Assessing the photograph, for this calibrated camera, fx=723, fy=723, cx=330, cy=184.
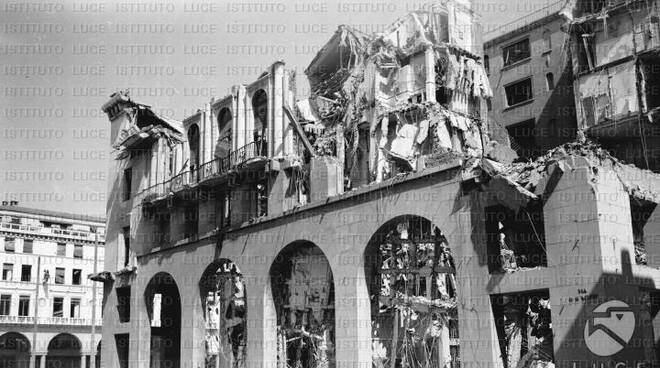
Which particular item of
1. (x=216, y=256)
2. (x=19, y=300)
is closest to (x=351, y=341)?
(x=216, y=256)

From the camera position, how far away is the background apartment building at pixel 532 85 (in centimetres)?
3544

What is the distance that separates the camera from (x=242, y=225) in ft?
105

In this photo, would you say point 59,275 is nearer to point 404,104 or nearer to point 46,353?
point 46,353

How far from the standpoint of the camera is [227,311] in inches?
1420

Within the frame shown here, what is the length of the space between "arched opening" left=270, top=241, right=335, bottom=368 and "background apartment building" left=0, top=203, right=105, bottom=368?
35.4 m

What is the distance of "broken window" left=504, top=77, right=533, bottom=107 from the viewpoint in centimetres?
3762

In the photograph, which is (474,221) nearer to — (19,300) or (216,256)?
(216,256)

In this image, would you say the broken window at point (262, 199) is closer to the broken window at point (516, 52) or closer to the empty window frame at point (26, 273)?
the broken window at point (516, 52)

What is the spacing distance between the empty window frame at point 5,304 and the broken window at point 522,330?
53.0 meters

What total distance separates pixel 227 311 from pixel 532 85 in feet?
63.3

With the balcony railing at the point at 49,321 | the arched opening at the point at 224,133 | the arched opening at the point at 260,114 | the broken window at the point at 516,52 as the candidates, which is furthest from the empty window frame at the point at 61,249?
the broken window at the point at 516,52

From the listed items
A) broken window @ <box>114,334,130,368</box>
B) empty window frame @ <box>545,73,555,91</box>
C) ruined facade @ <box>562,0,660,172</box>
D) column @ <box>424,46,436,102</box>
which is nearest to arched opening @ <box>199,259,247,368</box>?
broken window @ <box>114,334,130,368</box>

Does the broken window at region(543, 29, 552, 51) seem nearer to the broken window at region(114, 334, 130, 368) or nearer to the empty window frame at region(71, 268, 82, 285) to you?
the broken window at region(114, 334, 130, 368)

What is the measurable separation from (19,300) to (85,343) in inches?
288
